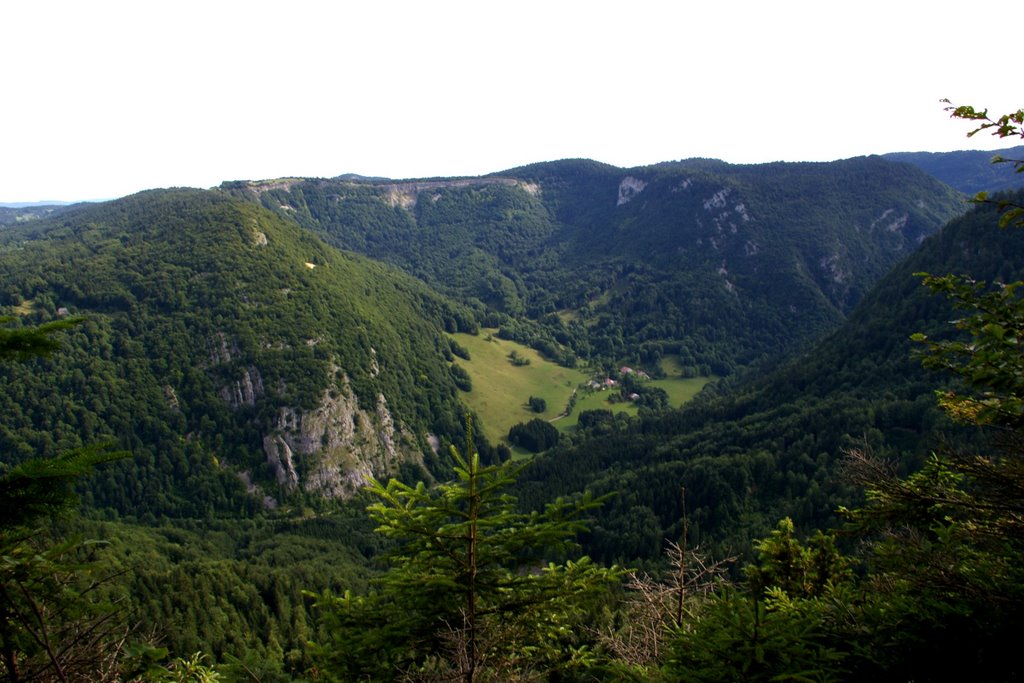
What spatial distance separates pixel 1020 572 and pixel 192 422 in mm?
169752

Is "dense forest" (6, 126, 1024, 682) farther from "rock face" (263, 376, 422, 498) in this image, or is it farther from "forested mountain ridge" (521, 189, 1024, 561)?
"forested mountain ridge" (521, 189, 1024, 561)

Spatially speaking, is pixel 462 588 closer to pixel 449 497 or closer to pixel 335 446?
pixel 449 497

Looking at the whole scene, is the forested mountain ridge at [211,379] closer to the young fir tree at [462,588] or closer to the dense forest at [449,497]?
the dense forest at [449,497]

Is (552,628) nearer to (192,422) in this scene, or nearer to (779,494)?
(779,494)

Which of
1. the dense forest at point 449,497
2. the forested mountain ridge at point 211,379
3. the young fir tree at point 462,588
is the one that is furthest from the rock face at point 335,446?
the young fir tree at point 462,588

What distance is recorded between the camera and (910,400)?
346ft

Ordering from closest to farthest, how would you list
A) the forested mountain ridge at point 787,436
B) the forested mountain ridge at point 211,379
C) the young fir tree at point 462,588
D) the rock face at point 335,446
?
the young fir tree at point 462,588
the forested mountain ridge at point 787,436
the forested mountain ridge at point 211,379
the rock face at point 335,446

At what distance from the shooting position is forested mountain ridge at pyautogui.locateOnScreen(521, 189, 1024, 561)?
92.6 metres

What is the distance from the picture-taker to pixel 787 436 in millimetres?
110938

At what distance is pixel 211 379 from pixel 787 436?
146755mm

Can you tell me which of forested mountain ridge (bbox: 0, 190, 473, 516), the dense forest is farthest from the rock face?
the dense forest

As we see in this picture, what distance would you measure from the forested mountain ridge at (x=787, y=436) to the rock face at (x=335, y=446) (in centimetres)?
4872

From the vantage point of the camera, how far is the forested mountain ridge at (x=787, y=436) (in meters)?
92.6

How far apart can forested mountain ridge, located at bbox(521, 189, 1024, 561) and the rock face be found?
48717 millimetres
